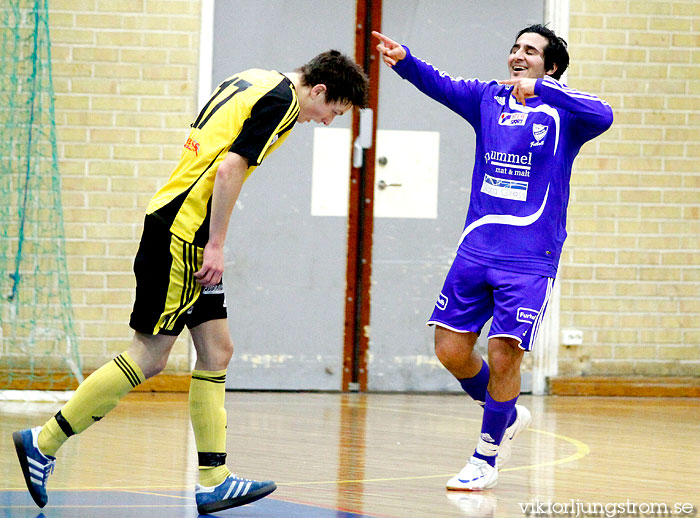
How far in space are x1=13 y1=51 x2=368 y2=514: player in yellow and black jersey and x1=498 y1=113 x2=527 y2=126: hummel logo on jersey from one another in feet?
2.80

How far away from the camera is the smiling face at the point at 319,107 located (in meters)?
3.98

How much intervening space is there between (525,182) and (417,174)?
349cm

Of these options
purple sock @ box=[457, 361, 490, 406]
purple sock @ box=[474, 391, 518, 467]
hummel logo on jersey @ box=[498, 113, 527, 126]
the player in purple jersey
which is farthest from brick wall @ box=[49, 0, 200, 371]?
purple sock @ box=[474, 391, 518, 467]

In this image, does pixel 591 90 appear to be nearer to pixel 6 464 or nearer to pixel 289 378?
pixel 289 378

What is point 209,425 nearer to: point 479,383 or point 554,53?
point 479,383

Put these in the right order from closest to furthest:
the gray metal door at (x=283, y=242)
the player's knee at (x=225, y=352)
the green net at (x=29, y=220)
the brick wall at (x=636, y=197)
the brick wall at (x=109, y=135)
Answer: the player's knee at (x=225, y=352) → the green net at (x=29, y=220) → the brick wall at (x=109, y=135) → the gray metal door at (x=283, y=242) → the brick wall at (x=636, y=197)

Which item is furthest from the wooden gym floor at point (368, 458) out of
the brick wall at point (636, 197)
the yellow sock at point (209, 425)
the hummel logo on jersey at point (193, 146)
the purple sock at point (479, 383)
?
the hummel logo on jersey at point (193, 146)

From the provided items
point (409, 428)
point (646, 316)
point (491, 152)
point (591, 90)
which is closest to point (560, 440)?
point (409, 428)

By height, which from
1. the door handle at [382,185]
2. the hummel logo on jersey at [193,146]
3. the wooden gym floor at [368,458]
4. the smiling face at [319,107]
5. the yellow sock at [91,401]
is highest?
the smiling face at [319,107]

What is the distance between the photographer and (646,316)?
327 inches

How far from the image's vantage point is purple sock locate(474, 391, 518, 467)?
4.57 meters

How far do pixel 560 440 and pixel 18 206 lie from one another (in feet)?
11.9

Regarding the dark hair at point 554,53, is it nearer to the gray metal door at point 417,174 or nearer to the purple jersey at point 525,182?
the purple jersey at point 525,182

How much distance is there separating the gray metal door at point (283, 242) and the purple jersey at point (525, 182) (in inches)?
128
